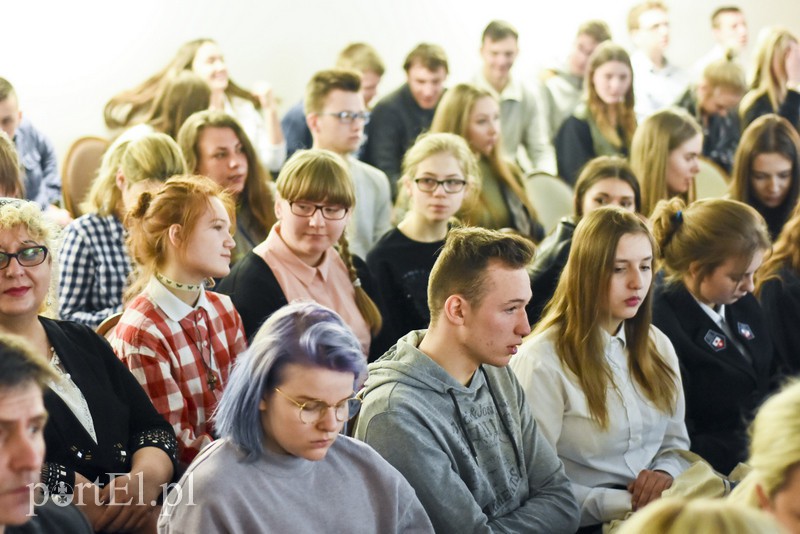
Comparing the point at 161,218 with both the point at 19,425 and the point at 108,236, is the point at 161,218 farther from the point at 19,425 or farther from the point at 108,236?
the point at 19,425

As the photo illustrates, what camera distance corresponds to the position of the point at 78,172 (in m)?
4.59

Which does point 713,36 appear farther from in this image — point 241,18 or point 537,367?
point 537,367

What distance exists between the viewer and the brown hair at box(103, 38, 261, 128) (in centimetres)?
570

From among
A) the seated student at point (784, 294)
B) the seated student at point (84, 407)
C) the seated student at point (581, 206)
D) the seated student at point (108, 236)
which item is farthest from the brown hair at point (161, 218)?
the seated student at point (784, 294)

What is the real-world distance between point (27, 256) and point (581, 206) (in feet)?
7.46

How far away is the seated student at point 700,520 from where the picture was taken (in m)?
1.28

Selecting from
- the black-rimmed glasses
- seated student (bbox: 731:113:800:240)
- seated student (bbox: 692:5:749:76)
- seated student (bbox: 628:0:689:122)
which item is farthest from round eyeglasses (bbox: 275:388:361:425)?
seated student (bbox: 692:5:749:76)

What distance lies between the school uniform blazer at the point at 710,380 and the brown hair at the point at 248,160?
4.78ft

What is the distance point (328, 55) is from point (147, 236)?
4.67 meters

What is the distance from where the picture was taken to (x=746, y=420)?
328cm

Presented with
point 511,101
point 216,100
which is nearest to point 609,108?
point 511,101

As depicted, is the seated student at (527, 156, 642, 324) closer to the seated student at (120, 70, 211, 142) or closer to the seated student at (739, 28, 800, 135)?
the seated student at (120, 70, 211, 142)

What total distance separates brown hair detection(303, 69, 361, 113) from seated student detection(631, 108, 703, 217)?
1.26 m

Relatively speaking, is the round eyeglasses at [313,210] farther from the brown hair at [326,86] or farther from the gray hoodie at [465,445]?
the brown hair at [326,86]
